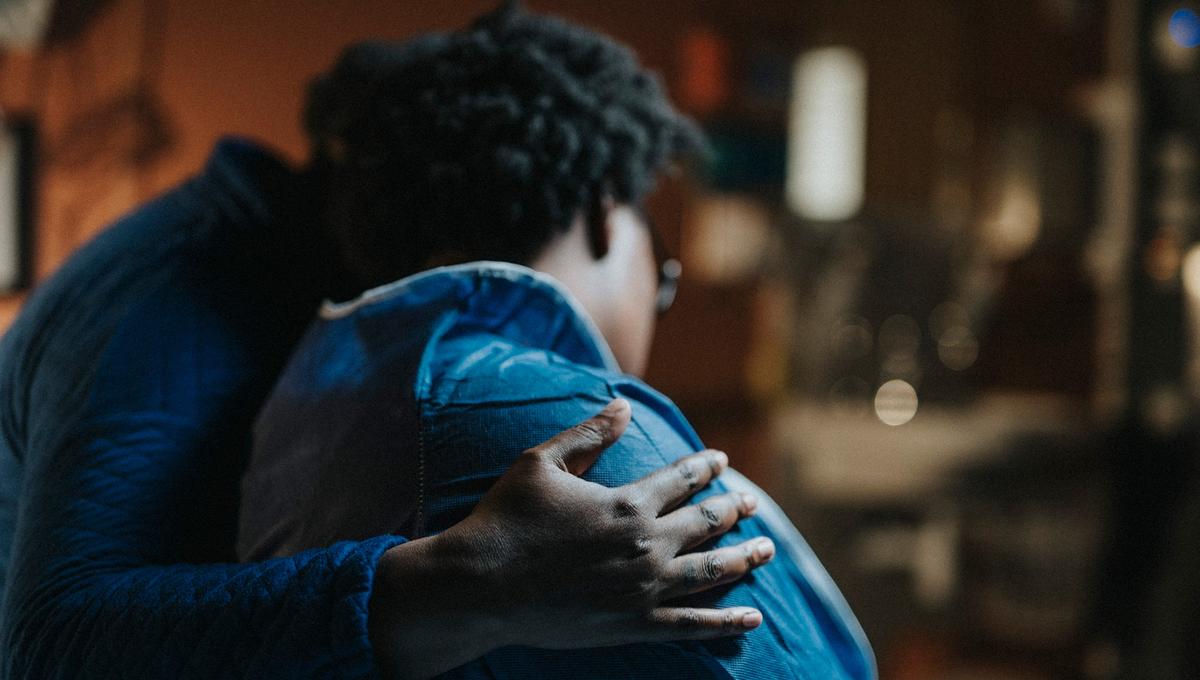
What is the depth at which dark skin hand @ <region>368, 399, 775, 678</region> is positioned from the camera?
2.30 feet

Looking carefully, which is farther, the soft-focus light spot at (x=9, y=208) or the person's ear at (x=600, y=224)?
the soft-focus light spot at (x=9, y=208)

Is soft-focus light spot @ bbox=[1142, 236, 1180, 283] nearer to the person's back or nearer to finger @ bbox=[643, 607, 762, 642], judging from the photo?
the person's back

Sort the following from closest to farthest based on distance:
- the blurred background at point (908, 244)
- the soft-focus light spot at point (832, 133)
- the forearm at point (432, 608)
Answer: the forearm at point (432, 608)
the blurred background at point (908, 244)
the soft-focus light spot at point (832, 133)

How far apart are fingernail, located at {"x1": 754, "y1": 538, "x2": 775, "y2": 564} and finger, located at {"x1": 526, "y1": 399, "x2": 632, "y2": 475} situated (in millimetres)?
137

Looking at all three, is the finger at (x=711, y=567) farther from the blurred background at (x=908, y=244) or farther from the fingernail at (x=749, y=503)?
the blurred background at (x=908, y=244)

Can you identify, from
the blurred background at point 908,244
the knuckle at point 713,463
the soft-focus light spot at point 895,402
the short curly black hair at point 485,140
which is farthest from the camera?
the soft-focus light spot at point 895,402

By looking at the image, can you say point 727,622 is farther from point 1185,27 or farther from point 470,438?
point 1185,27

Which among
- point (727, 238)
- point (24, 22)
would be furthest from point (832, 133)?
point (24, 22)

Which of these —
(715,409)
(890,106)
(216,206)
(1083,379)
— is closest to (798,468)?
(715,409)

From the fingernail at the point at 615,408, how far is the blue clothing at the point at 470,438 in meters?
0.02

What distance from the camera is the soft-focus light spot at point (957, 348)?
4023mm

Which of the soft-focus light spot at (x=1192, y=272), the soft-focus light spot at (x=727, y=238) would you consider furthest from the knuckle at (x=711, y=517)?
the soft-focus light spot at (x=1192, y=272)

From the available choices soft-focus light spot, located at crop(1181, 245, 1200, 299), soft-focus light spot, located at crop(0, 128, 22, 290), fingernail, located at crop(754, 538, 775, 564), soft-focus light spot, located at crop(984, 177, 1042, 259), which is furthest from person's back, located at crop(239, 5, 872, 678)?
soft-focus light spot, located at crop(984, 177, 1042, 259)

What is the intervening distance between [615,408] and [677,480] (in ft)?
0.23
